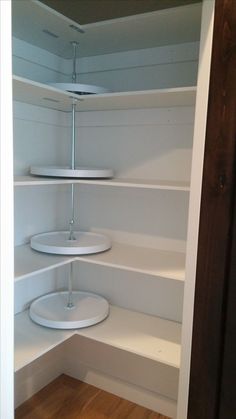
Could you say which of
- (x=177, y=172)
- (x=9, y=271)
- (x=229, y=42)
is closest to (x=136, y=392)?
(x=177, y=172)

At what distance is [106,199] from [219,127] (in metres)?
0.92

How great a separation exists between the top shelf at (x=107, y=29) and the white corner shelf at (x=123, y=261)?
1.00 meters

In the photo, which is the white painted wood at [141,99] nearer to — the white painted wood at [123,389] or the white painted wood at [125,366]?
the white painted wood at [125,366]

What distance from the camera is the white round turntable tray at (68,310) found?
157 cm

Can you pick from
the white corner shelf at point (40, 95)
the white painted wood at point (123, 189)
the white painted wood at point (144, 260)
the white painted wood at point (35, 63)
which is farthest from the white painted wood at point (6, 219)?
the white painted wood at point (35, 63)

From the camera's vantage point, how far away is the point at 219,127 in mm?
1024

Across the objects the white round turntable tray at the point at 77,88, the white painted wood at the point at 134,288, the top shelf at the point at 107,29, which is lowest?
the white painted wood at the point at 134,288

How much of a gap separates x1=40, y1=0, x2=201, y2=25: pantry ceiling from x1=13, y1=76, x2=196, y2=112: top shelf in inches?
11.1

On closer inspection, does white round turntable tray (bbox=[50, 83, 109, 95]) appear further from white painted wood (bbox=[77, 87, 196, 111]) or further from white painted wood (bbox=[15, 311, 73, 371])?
white painted wood (bbox=[15, 311, 73, 371])

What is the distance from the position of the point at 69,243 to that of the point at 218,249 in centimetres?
82

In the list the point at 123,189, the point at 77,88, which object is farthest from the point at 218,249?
the point at 77,88

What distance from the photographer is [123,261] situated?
4.93 ft

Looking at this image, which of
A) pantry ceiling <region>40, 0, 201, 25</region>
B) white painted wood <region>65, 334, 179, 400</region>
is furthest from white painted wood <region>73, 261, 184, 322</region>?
pantry ceiling <region>40, 0, 201, 25</region>

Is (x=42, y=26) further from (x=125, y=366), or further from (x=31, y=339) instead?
(x=125, y=366)
